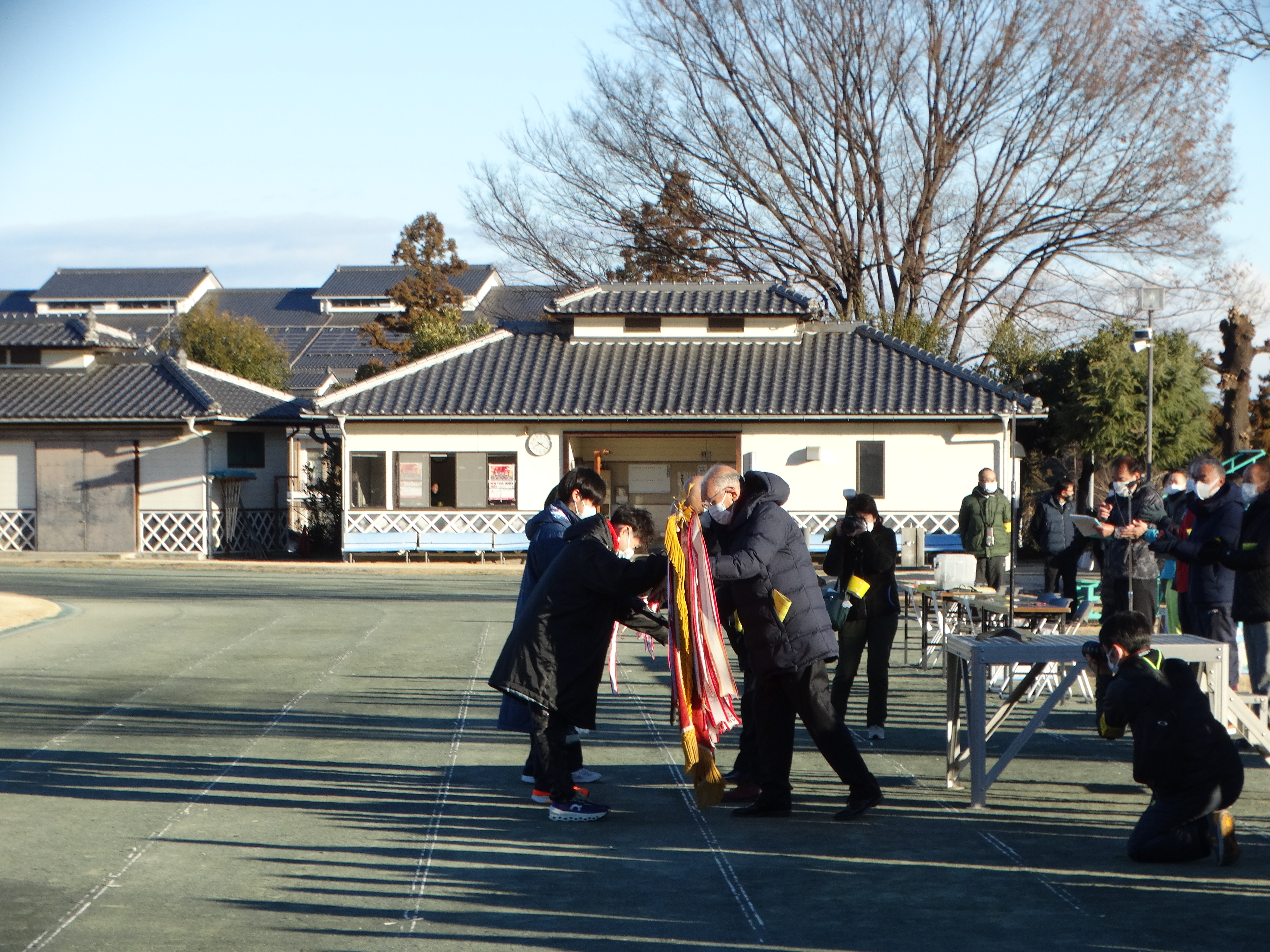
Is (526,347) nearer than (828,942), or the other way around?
(828,942)

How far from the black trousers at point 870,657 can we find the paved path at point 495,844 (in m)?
0.38

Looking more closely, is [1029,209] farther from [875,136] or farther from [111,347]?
[111,347]

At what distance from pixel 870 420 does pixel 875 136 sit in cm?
911

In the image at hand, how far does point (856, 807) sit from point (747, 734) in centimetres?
91

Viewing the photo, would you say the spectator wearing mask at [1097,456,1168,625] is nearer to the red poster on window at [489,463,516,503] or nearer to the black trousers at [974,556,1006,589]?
the black trousers at [974,556,1006,589]

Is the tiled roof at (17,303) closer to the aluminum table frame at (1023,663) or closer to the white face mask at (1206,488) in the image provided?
the white face mask at (1206,488)

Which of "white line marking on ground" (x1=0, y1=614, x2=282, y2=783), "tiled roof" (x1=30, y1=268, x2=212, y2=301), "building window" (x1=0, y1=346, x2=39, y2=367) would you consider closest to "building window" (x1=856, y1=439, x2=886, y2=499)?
"white line marking on ground" (x1=0, y1=614, x2=282, y2=783)

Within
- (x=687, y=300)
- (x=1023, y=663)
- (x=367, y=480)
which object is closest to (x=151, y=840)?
(x=1023, y=663)

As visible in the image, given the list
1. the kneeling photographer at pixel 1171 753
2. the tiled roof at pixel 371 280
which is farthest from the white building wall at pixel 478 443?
the tiled roof at pixel 371 280

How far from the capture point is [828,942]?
4.83m

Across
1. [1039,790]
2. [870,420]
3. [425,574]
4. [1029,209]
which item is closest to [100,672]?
[1039,790]

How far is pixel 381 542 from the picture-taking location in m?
28.2

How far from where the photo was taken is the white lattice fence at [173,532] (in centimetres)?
3044

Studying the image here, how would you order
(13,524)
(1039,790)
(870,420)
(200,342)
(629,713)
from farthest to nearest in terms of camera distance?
(200,342) → (13,524) → (870,420) → (629,713) → (1039,790)
